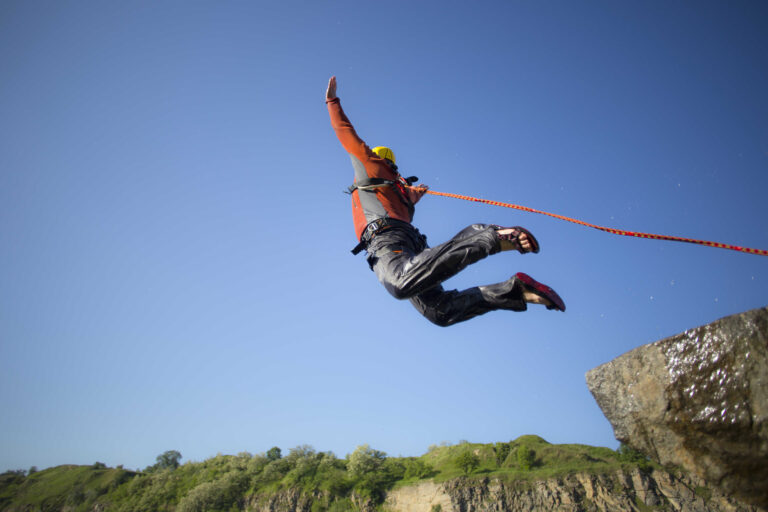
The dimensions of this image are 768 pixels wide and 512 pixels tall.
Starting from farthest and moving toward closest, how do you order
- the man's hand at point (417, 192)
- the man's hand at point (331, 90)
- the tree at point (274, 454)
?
the tree at point (274, 454) < the man's hand at point (417, 192) < the man's hand at point (331, 90)

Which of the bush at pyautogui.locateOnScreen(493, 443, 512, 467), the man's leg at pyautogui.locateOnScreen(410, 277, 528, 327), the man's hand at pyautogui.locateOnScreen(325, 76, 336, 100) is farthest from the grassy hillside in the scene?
the man's hand at pyautogui.locateOnScreen(325, 76, 336, 100)

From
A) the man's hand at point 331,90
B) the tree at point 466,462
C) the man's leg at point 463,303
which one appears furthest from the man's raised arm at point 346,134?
the tree at point 466,462

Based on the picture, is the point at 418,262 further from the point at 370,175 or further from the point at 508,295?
the point at 370,175

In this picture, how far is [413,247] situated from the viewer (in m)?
5.46

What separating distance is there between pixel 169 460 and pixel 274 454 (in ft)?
106

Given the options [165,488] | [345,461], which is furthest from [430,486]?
[165,488]

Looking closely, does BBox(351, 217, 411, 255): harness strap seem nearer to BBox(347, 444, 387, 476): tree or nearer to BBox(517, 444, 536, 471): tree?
BBox(517, 444, 536, 471): tree

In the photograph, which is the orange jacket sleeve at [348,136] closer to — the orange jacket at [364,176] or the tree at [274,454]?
the orange jacket at [364,176]

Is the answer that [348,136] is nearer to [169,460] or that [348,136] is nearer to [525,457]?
[525,457]

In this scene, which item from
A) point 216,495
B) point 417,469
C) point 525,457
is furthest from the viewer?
point 417,469

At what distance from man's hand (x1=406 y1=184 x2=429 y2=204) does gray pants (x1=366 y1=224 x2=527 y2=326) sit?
29.7 inches

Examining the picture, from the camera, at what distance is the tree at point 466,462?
221 ft

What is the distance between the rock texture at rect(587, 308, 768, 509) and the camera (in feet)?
9.34

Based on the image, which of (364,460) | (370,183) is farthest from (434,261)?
(364,460)
